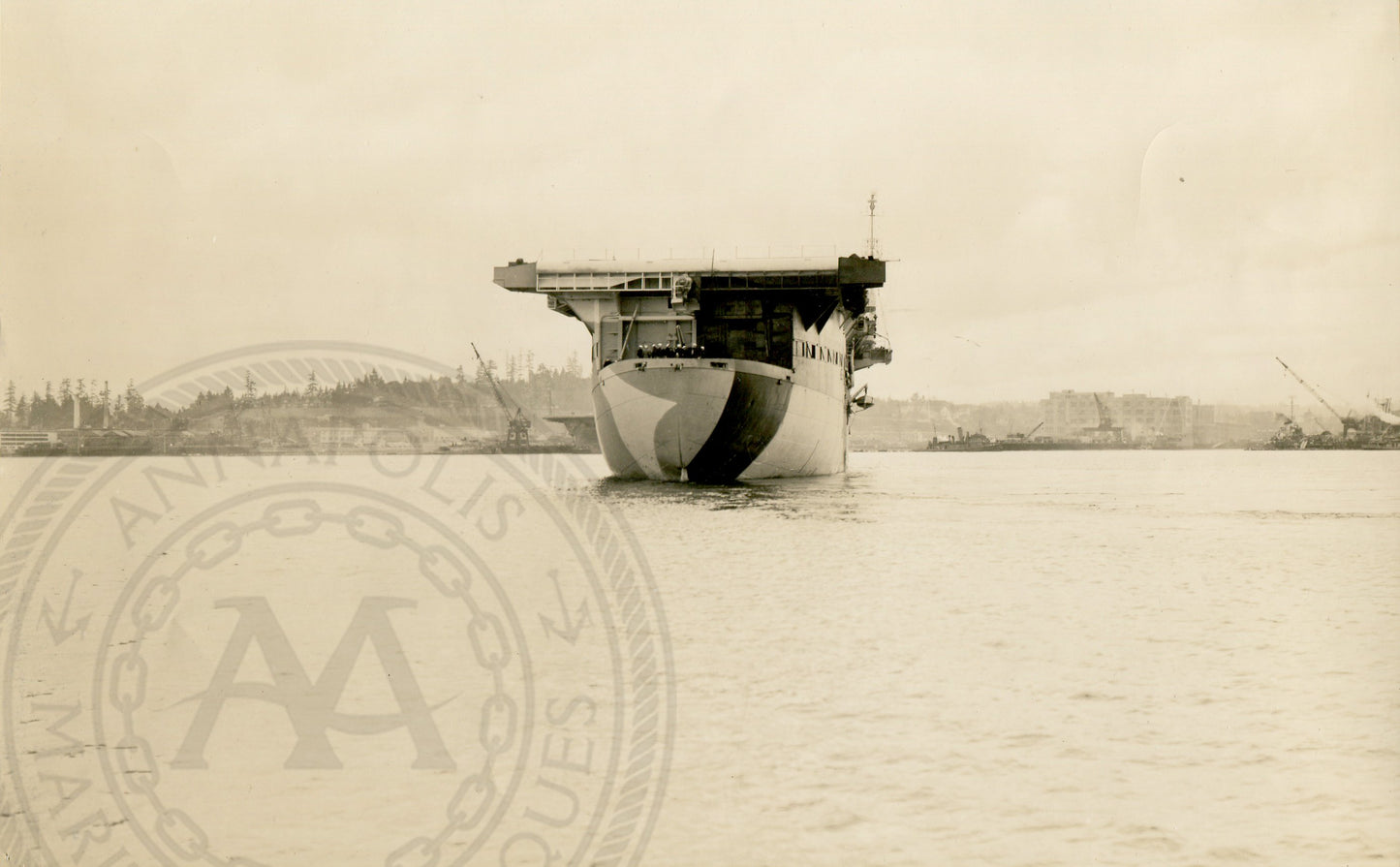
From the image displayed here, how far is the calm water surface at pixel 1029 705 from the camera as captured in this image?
6.57 metres

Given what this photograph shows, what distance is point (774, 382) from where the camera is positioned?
38969mm

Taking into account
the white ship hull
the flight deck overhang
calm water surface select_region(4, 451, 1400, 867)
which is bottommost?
calm water surface select_region(4, 451, 1400, 867)

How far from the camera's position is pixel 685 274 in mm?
39438

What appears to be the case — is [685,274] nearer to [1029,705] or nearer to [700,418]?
[700,418]

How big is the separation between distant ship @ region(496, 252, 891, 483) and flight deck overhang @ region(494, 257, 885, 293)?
0.04 m

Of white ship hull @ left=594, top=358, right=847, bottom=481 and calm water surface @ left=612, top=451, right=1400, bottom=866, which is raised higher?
white ship hull @ left=594, top=358, right=847, bottom=481

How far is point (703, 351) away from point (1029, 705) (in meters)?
31.3

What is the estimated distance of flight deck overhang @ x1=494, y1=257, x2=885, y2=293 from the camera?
3909cm

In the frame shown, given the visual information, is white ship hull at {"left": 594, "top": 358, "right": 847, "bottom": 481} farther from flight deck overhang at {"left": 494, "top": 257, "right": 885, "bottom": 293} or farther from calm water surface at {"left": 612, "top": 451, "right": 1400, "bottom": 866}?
calm water surface at {"left": 612, "top": 451, "right": 1400, "bottom": 866}

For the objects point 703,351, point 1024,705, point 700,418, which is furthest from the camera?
point 703,351

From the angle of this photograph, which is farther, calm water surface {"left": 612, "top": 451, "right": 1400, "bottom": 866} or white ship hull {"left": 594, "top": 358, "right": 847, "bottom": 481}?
white ship hull {"left": 594, "top": 358, "right": 847, "bottom": 481}

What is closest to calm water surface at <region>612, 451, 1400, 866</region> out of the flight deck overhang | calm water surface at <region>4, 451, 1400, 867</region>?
calm water surface at <region>4, 451, 1400, 867</region>

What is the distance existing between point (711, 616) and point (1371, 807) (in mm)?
7870

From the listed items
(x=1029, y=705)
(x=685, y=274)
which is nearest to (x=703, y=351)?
(x=685, y=274)
